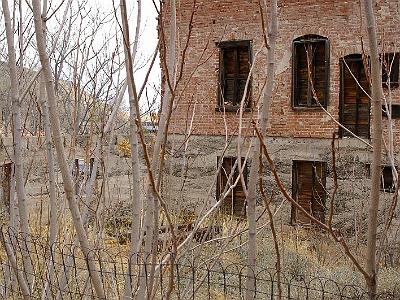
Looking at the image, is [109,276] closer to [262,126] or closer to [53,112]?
[53,112]

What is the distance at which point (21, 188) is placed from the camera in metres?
2.82

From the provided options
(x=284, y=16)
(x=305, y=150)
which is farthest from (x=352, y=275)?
(x=284, y=16)

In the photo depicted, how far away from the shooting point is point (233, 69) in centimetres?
1105

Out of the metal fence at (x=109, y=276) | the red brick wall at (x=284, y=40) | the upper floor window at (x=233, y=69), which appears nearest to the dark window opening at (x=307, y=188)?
the red brick wall at (x=284, y=40)

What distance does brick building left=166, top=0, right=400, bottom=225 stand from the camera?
9.77 m

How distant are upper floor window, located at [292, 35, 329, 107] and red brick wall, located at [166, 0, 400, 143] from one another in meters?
0.11

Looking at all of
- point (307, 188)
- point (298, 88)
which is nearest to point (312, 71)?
point (298, 88)

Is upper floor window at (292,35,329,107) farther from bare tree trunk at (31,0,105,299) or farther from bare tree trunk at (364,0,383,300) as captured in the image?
bare tree trunk at (364,0,383,300)

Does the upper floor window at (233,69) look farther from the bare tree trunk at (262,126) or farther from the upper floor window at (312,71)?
the bare tree trunk at (262,126)

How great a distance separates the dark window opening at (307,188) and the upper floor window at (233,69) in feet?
6.49

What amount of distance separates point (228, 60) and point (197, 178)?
281 centimetres

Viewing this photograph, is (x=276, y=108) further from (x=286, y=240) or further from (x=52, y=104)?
(x=52, y=104)

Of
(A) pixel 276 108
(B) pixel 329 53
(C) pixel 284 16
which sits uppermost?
(C) pixel 284 16

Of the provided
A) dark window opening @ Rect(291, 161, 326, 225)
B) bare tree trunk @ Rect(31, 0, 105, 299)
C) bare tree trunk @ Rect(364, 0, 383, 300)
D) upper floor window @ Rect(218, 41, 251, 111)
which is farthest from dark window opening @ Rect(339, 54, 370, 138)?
bare tree trunk @ Rect(364, 0, 383, 300)
